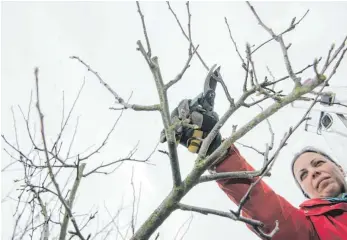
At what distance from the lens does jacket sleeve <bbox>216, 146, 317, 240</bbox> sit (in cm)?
221

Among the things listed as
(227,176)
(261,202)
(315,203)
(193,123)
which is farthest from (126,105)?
(315,203)

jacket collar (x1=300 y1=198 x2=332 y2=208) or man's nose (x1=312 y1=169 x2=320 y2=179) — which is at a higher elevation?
man's nose (x1=312 y1=169 x2=320 y2=179)

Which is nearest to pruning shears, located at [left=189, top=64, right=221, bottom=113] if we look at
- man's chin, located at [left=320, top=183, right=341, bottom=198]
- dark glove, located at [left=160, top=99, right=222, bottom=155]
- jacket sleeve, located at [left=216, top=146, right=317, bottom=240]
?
dark glove, located at [left=160, top=99, right=222, bottom=155]

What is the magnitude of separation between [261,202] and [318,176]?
4.14 feet

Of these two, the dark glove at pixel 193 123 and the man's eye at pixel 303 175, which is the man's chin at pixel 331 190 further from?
the dark glove at pixel 193 123

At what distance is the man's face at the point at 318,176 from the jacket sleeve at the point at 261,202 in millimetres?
852

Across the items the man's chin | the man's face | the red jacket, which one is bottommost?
the red jacket

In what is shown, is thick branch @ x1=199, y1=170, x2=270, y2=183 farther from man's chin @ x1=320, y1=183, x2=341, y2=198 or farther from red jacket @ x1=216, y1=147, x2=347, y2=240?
man's chin @ x1=320, y1=183, x2=341, y2=198

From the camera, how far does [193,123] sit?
204 cm

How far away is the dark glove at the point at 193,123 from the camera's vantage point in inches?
80.0

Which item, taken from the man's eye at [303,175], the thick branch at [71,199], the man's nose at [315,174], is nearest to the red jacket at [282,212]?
the man's nose at [315,174]

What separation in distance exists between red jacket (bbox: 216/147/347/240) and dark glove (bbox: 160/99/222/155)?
277 millimetres

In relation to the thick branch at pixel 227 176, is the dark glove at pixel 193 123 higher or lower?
higher

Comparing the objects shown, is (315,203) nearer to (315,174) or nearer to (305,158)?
(315,174)
